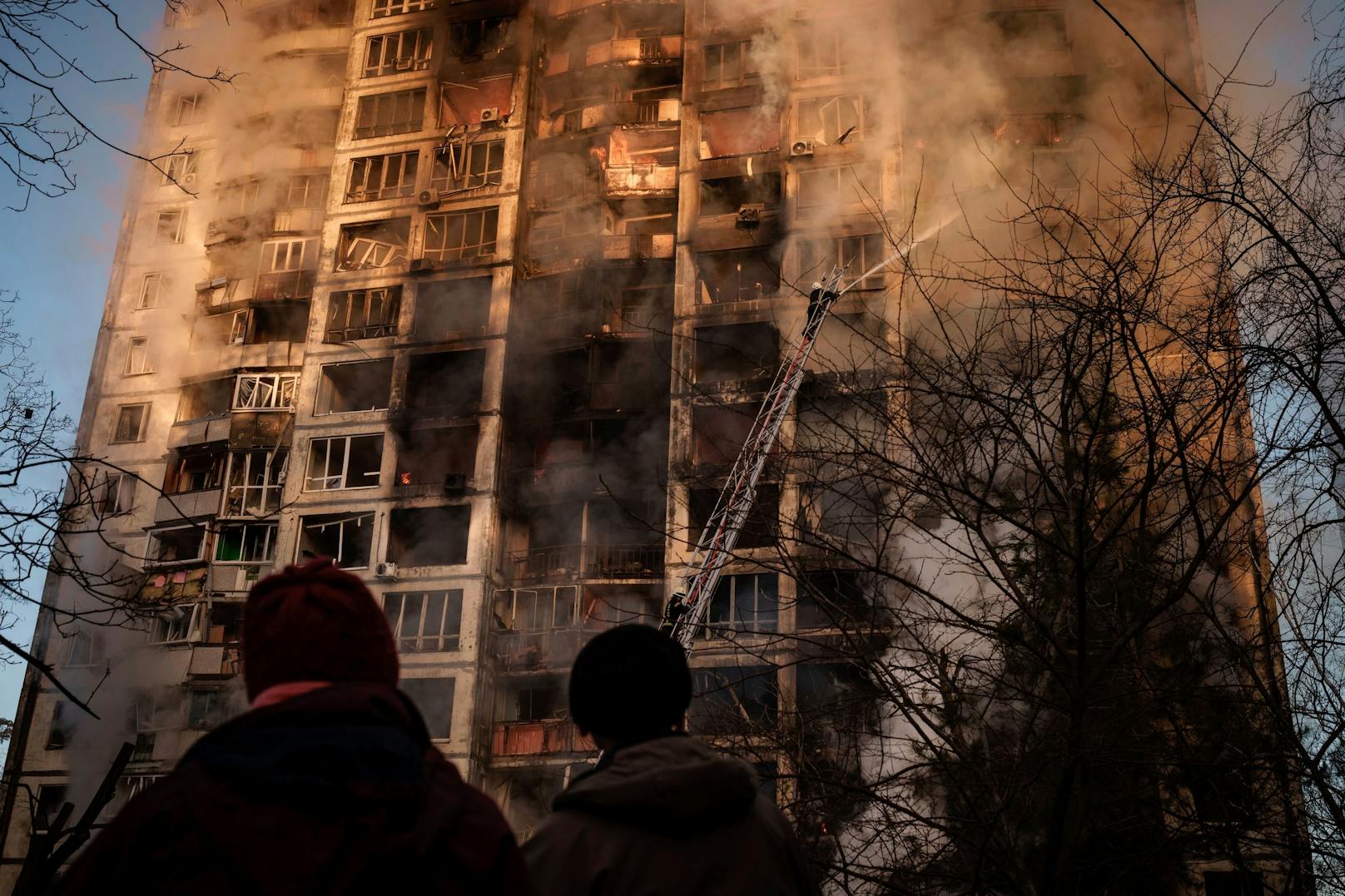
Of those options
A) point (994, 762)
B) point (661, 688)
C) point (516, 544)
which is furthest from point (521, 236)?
point (661, 688)

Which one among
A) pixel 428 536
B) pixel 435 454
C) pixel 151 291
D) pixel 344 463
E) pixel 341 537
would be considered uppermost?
pixel 151 291

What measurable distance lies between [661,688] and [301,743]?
3.68ft

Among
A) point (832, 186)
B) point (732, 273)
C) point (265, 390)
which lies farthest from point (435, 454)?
point (832, 186)

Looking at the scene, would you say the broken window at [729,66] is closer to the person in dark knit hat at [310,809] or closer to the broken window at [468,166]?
the broken window at [468,166]

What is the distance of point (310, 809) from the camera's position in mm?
2037

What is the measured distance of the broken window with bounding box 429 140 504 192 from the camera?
36.8 meters

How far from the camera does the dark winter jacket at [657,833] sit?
267 cm

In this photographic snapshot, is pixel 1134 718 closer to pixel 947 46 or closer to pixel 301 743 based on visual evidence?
pixel 301 743

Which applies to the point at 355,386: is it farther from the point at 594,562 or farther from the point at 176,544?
the point at 594,562

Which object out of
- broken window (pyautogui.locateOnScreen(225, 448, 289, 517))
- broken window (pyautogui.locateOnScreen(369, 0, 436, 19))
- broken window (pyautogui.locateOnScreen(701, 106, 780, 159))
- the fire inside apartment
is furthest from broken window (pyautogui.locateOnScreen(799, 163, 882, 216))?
broken window (pyautogui.locateOnScreen(225, 448, 289, 517))

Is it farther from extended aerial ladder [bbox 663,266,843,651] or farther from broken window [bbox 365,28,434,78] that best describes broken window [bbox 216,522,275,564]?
broken window [bbox 365,28,434,78]

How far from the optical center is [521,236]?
36438 millimetres

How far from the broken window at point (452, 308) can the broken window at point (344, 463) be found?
367cm

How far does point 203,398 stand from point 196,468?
8.27 feet
